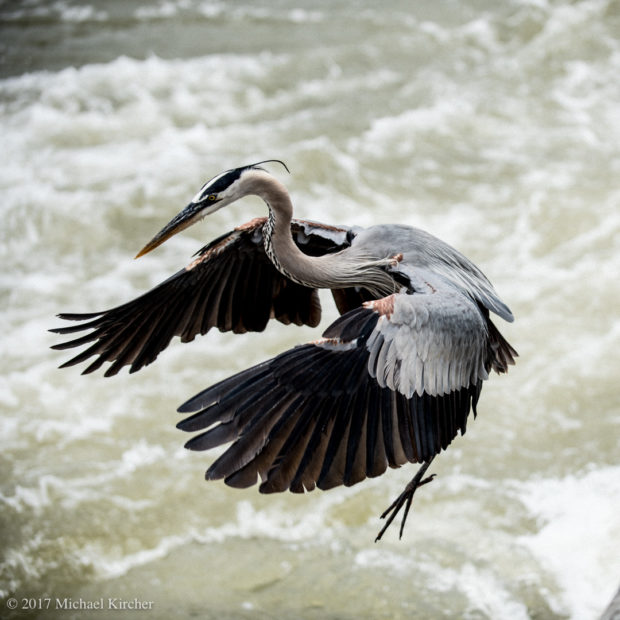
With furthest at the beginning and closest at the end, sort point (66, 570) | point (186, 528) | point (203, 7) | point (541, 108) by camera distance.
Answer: point (203, 7) < point (541, 108) < point (186, 528) < point (66, 570)

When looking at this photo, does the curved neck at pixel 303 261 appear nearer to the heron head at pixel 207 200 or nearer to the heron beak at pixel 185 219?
the heron head at pixel 207 200

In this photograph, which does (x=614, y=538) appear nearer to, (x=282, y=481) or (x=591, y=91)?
(x=282, y=481)

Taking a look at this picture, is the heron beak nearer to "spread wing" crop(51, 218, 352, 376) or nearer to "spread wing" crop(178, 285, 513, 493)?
"spread wing" crop(51, 218, 352, 376)

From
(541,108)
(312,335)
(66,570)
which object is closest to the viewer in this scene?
(66,570)

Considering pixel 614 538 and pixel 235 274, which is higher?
pixel 235 274

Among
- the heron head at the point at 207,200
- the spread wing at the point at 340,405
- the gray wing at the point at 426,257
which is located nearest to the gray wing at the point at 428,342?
the spread wing at the point at 340,405

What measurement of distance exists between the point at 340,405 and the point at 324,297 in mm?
4861

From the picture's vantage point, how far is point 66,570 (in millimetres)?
5371

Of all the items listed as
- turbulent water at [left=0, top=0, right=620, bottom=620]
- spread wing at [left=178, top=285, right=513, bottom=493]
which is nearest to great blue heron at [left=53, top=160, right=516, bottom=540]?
spread wing at [left=178, top=285, right=513, bottom=493]

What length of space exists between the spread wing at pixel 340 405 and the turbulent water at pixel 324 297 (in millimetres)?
1944

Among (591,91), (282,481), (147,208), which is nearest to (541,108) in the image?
(591,91)

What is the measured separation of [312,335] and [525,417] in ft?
5.75

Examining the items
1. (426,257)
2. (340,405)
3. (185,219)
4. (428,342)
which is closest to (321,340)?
(340,405)

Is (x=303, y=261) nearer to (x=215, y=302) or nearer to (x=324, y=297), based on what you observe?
(x=215, y=302)
